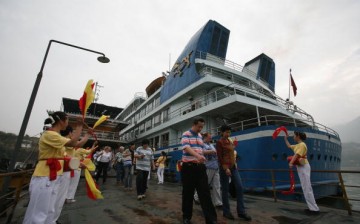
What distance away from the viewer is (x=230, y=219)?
370 centimetres

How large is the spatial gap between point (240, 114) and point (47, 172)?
10.8 meters

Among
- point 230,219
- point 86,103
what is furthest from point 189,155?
point 86,103

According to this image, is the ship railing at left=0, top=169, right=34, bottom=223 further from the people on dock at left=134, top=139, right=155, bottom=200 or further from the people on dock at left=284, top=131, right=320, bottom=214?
the people on dock at left=284, top=131, right=320, bottom=214

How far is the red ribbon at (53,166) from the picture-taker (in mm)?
2361

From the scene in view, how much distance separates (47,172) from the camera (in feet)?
7.76

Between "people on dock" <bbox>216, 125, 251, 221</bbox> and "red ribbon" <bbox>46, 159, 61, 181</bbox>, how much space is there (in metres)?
2.77

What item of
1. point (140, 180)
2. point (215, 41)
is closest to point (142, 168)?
point (140, 180)

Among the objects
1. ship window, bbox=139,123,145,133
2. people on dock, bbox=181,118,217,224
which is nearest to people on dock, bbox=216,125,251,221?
people on dock, bbox=181,118,217,224

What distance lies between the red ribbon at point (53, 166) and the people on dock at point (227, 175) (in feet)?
9.10

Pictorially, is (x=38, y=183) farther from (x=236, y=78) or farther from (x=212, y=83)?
(x=236, y=78)

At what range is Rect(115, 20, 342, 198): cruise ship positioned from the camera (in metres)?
8.13

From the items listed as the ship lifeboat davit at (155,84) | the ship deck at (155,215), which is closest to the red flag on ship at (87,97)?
the ship deck at (155,215)

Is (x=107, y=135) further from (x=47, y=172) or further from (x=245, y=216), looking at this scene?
(x=47, y=172)

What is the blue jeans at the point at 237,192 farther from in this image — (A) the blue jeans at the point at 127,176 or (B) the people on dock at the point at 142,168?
(A) the blue jeans at the point at 127,176
